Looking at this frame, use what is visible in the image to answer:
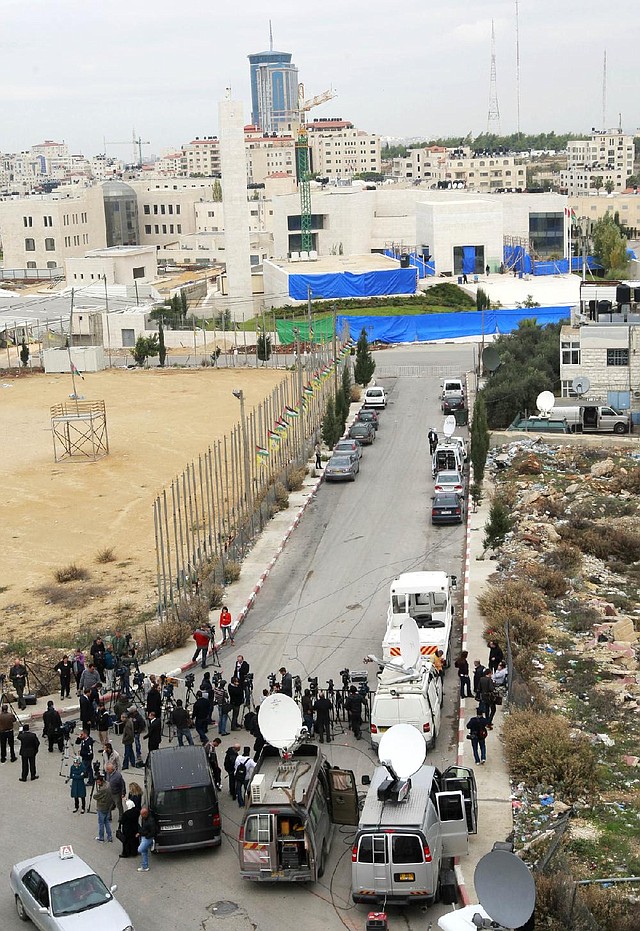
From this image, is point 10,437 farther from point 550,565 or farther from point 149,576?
point 550,565

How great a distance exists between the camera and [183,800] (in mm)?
16078

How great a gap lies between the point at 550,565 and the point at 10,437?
1166 inches

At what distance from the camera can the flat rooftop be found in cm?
8931

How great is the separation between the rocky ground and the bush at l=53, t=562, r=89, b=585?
1032 centimetres

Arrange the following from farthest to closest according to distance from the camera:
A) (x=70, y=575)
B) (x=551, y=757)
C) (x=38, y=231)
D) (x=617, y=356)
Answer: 1. (x=38, y=231)
2. (x=617, y=356)
3. (x=70, y=575)
4. (x=551, y=757)

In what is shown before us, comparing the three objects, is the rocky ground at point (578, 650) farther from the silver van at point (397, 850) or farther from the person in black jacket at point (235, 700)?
the person in black jacket at point (235, 700)

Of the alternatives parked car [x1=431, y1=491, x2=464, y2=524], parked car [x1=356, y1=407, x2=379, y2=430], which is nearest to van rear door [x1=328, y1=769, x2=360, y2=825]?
parked car [x1=431, y1=491, x2=464, y2=524]

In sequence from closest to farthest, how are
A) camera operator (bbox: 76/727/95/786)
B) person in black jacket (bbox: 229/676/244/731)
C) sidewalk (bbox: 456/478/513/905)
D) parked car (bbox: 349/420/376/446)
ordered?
sidewalk (bbox: 456/478/513/905), camera operator (bbox: 76/727/95/786), person in black jacket (bbox: 229/676/244/731), parked car (bbox: 349/420/376/446)

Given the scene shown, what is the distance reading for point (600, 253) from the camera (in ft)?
347

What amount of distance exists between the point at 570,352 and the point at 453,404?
6.27 m

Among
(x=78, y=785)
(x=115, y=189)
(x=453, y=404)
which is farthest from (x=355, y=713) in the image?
(x=115, y=189)

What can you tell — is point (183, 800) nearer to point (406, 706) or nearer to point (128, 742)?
point (128, 742)

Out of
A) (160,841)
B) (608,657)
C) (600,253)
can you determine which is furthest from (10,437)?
(600,253)

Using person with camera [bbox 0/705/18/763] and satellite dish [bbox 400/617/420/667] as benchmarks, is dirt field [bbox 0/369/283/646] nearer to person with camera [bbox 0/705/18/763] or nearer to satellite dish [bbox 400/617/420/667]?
person with camera [bbox 0/705/18/763]
